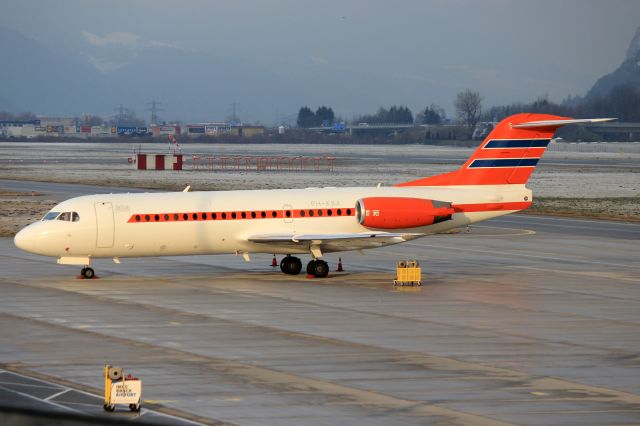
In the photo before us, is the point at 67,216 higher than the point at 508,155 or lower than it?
lower

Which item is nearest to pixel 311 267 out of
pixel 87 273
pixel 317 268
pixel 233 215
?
pixel 317 268

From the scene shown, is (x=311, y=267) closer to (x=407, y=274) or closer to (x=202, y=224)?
(x=407, y=274)

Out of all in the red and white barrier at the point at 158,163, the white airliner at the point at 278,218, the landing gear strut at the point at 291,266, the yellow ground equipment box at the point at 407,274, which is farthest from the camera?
the red and white barrier at the point at 158,163

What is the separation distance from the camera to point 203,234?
126 ft

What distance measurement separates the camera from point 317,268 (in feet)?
128

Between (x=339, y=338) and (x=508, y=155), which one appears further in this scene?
(x=508, y=155)

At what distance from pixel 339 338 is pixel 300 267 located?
1301 cm

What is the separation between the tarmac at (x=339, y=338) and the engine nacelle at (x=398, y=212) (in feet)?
6.65

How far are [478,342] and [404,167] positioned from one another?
323 feet

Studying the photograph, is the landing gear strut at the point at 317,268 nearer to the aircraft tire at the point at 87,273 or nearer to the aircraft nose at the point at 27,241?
the aircraft tire at the point at 87,273

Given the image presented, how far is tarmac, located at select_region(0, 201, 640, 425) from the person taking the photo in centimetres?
2058

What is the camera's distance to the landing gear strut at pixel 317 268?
39.0 meters

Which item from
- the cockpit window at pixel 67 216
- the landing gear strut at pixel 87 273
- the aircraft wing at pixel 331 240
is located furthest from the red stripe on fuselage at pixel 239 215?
the landing gear strut at pixel 87 273

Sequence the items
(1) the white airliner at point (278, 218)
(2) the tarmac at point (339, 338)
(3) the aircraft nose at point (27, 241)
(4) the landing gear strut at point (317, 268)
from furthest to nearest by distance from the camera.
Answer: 1. (4) the landing gear strut at point (317, 268)
2. (1) the white airliner at point (278, 218)
3. (3) the aircraft nose at point (27, 241)
4. (2) the tarmac at point (339, 338)
